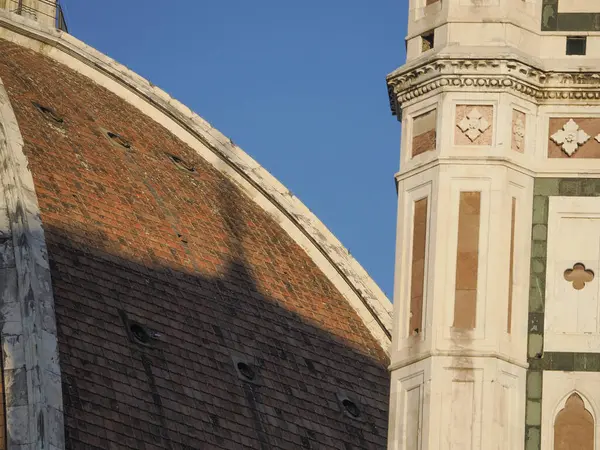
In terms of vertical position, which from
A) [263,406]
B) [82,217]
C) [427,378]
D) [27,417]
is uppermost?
[82,217]

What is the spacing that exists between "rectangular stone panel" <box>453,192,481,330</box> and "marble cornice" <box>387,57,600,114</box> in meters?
0.88

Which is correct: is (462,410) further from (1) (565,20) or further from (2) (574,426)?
(1) (565,20)

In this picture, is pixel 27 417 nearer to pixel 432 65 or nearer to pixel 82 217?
pixel 82 217

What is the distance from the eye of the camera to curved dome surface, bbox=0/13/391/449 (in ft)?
161

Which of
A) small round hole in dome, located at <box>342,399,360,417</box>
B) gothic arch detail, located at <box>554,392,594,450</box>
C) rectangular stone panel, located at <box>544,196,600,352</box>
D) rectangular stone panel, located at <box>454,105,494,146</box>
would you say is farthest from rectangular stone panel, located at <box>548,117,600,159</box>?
small round hole in dome, located at <box>342,399,360,417</box>

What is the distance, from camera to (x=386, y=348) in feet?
196

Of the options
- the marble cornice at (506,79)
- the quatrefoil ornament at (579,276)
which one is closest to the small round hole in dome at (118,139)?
the marble cornice at (506,79)

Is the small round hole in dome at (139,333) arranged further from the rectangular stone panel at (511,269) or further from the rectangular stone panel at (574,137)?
the rectangular stone panel at (511,269)

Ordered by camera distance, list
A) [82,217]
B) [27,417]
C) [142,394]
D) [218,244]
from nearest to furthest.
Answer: [27,417]
[142,394]
[82,217]
[218,244]

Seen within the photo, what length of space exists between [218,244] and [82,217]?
4.52 meters

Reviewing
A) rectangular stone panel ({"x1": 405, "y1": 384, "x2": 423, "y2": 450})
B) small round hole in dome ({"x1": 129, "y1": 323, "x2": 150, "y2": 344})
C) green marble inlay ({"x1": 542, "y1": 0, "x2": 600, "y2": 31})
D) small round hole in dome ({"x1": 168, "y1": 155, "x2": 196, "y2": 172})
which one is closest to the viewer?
rectangular stone panel ({"x1": 405, "y1": 384, "x2": 423, "y2": 450})

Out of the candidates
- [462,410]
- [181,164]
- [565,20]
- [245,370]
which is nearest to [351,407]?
[245,370]

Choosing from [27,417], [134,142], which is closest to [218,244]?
[134,142]

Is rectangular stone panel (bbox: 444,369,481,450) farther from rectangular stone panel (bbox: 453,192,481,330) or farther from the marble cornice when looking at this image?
the marble cornice
